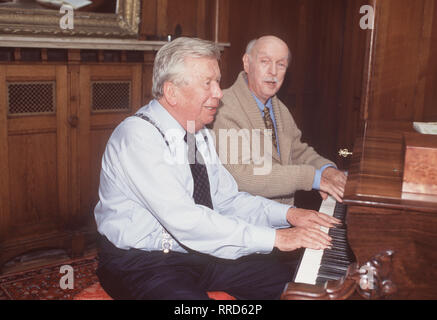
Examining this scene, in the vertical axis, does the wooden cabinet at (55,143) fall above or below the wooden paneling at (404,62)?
below

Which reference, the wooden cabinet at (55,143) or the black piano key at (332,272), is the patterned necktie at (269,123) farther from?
the wooden cabinet at (55,143)

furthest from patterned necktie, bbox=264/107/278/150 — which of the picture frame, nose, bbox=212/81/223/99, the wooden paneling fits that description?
the picture frame

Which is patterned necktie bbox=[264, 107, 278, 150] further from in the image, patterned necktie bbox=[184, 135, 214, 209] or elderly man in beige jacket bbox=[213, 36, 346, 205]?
patterned necktie bbox=[184, 135, 214, 209]

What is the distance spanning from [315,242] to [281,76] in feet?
3.96

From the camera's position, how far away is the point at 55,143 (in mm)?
3707

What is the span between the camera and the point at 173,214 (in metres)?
1.83

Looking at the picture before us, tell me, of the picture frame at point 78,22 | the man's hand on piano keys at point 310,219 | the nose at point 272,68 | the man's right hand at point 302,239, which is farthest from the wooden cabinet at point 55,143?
the man's right hand at point 302,239

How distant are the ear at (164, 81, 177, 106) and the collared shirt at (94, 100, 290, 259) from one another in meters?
0.05

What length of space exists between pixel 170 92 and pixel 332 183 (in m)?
0.93

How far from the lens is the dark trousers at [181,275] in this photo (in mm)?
1813

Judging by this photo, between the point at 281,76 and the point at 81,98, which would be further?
the point at 81,98

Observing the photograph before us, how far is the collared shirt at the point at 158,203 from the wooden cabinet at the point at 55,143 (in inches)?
69.5
